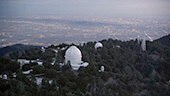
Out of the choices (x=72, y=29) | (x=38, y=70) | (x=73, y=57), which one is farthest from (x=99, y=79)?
(x=72, y=29)

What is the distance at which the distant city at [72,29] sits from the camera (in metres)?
36.0

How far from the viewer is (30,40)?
1468 inches

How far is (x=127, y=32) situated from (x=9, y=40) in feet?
74.6

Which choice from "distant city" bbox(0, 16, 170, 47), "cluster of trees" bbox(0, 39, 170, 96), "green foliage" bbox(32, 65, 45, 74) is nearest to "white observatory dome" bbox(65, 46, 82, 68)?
"cluster of trees" bbox(0, 39, 170, 96)

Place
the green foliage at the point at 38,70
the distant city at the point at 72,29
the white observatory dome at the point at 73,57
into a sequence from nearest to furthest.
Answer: the green foliage at the point at 38,70
the white observatory dome at the point at 73,57
the distant city at the point at 72,29

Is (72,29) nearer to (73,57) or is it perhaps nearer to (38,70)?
(73,57)

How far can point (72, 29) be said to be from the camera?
150ft

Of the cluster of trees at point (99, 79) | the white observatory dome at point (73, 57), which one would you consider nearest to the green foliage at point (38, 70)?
the cluster of trees at point (99, 79)

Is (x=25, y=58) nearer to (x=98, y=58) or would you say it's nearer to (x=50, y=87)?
(x=98, y=58)

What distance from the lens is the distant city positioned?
1417 inches

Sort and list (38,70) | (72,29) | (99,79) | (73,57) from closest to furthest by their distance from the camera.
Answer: (99,79) < (38,70) < (73,57) < (72,29)

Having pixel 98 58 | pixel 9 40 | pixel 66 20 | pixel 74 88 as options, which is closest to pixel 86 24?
pixel 66 20

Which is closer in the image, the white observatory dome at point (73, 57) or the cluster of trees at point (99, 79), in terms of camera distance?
the cluster of trees at point (99, 79)

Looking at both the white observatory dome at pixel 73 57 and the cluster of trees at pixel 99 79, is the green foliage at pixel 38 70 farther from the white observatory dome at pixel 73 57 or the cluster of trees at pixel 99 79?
the white observatory dome at pixel 73 57
